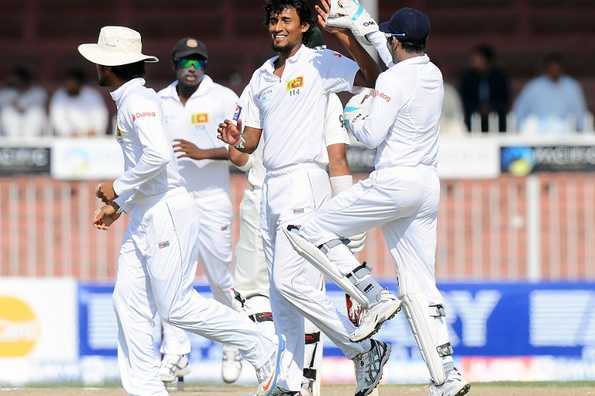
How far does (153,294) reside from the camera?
34.2 ft

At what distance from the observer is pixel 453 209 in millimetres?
17328

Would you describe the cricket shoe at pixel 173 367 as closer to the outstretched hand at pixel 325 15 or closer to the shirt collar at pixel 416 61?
the outstretched hand at pixel 325 15

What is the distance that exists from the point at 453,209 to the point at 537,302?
6.17ft

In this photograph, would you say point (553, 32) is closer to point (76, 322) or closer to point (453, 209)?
point (453, 209)

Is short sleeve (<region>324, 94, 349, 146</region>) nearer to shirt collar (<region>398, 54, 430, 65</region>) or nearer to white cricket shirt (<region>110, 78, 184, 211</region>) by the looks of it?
shirt collar (<region>398, 54, 430, 65</region>)

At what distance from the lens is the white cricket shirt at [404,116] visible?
32.5 feet

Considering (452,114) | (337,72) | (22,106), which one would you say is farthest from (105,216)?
(22,106)

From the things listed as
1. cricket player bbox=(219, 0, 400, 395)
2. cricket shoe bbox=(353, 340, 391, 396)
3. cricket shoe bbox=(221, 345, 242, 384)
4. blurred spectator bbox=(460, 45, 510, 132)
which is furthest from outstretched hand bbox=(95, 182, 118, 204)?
blurred spectator bbox=(460, 45, 510, 132)

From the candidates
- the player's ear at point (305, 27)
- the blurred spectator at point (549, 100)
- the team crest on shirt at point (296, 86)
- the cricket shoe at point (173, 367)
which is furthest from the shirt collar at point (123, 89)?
the blurred spectator at point (549, 100)

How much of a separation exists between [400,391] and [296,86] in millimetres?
2647

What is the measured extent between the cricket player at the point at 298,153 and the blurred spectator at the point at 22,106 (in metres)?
8.51

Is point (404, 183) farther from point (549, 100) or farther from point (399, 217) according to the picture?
point (549, 100)

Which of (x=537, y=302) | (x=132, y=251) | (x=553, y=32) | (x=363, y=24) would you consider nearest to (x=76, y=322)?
(x=537, y=302)

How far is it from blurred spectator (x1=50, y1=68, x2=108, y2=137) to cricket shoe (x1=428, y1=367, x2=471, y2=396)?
928 centimetres
